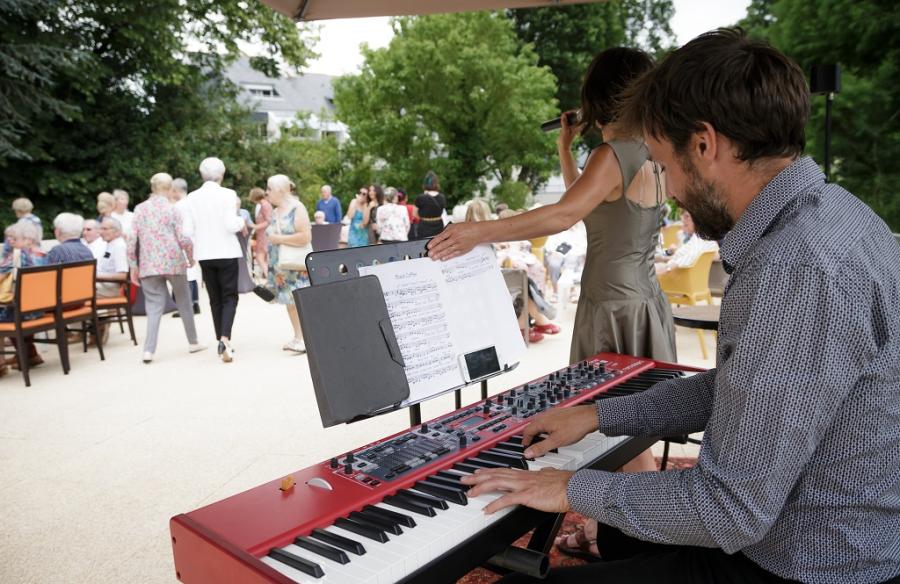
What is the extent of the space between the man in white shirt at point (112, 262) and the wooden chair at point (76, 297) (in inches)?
28.9

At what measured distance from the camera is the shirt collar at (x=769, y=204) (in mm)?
1089

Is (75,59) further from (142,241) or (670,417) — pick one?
(670,417)

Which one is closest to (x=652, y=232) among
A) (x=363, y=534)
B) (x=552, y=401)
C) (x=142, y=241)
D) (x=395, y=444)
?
(x=552, y=401)

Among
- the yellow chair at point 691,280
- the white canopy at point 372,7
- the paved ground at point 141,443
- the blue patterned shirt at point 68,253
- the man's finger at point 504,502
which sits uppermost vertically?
the white canopy at point 372,7

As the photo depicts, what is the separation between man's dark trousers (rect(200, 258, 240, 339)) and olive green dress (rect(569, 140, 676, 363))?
486cm

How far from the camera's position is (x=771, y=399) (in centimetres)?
94

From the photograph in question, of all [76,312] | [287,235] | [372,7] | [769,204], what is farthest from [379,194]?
[769,204]

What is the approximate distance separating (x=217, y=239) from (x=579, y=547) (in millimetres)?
4789

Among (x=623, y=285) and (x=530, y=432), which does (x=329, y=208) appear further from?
(x=530, y=432)

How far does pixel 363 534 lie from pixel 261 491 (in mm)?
297

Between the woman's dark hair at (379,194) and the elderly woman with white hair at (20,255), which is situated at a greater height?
the woman's dark hair at (379,194)

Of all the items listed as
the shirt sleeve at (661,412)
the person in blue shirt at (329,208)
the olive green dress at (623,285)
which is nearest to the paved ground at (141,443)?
the olive green dress at (623,285)

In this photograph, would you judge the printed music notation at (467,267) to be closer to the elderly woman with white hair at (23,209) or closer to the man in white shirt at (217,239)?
the man in white shirt at (217,239)

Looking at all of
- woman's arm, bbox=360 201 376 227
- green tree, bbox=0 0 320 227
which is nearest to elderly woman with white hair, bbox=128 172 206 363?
woman's arm, bbox=360 201 376 227
